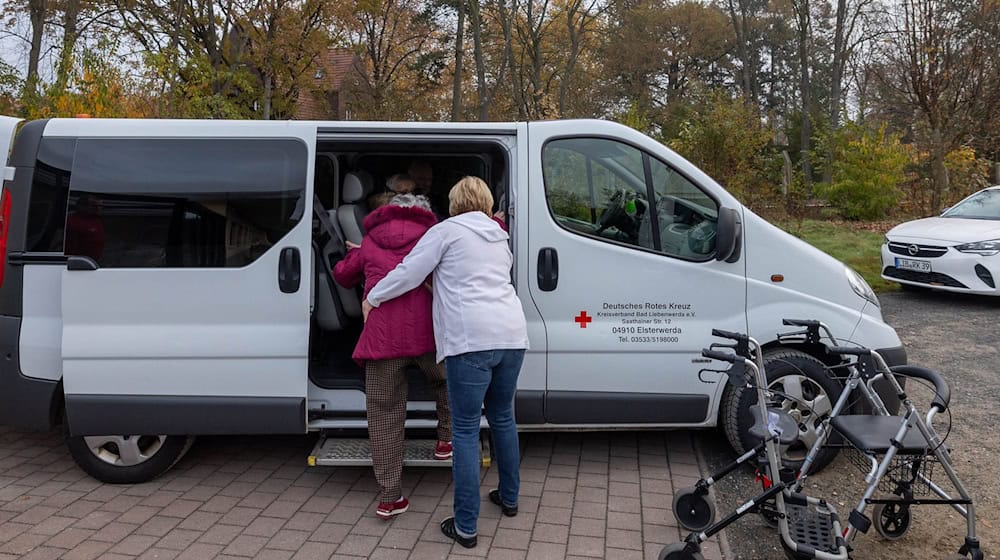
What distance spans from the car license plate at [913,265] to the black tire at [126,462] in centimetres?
912

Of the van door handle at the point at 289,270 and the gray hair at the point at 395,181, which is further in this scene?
the gray hair at the point at 395,181

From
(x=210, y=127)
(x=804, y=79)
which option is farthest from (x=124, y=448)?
(x=804, y=79)

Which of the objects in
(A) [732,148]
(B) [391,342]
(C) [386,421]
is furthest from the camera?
(A) [732,148]

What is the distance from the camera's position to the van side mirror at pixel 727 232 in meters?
4.14

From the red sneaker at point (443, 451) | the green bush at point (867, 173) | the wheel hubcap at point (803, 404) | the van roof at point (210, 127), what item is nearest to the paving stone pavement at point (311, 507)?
the red sneaker at point (443, 451)

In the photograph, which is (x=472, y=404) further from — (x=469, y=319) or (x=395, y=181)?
(x=395, y=181)

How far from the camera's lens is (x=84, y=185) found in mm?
4004

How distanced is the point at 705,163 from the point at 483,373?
11.6 metres

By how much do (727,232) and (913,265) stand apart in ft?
22.8

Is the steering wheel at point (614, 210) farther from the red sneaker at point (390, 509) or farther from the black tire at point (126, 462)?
the black tire at point (126, 462)

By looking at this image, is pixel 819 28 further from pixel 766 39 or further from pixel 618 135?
pixel 618 135

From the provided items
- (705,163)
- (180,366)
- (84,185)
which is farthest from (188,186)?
(705,163)

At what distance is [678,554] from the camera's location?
3.18 metres

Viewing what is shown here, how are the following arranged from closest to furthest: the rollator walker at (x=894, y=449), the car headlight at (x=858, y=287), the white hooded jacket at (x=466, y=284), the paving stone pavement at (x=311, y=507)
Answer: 1. the rollator walker at (x=894, y=449)
2. the white hooded jacket at (x=466, y=284)
3. the paving stone pavement at (x=311, y=507)
4. the car headlight at (x=858, y=287)
